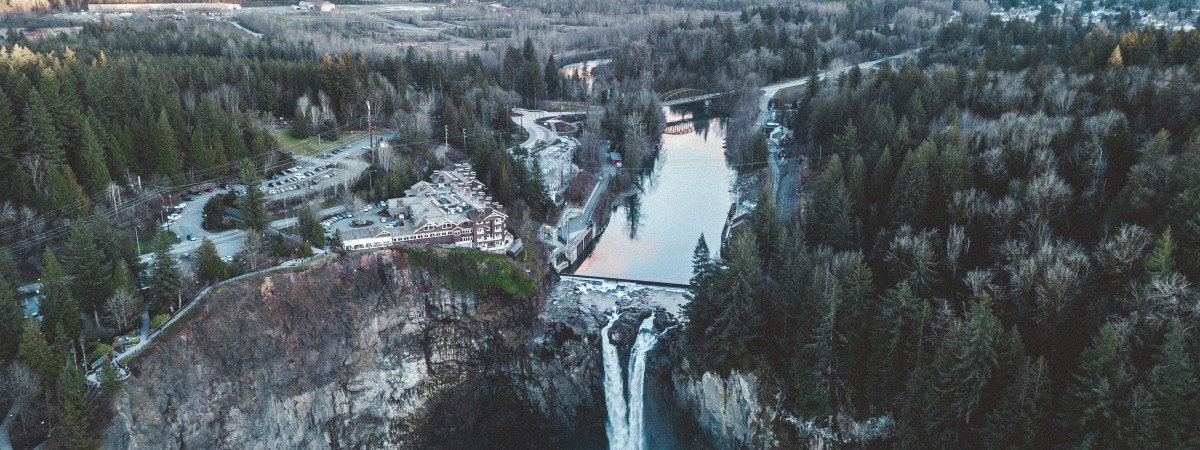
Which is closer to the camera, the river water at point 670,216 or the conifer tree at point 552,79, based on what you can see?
the river water at point 670,216

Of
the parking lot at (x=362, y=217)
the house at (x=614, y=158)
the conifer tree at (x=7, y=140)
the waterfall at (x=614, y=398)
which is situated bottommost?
the waterfall at (x=614, y=398)

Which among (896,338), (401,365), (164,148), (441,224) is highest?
(164,148)

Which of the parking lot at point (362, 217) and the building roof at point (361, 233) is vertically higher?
the building roof at point (361, 233)

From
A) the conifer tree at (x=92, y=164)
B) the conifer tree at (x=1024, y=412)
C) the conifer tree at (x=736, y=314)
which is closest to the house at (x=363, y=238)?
the conifer tree at (x=92, y=164)

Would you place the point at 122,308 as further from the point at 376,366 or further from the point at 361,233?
the point at 361,233

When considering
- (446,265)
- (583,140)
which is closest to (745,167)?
(583,140)

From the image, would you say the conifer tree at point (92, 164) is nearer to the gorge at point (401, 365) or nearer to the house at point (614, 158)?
the gorge at point (401, 365)

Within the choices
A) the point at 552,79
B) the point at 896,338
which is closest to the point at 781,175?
the point at 896,338

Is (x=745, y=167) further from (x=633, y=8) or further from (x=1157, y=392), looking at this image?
(x=633, y=8)
